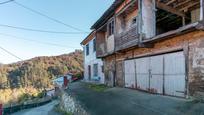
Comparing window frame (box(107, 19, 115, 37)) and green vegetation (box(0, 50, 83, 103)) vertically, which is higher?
window frame (box(107, 19, 115, 37))

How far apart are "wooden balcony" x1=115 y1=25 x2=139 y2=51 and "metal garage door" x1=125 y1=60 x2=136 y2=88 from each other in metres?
1.25

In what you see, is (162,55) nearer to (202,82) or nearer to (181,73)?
(181,73)

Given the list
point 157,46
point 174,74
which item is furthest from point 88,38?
point 174,74

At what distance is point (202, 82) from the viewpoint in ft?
33.6

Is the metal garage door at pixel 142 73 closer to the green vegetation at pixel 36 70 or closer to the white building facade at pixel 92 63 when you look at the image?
the white building facade at pixel 92 63

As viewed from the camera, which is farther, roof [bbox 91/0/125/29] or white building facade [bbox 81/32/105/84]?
white building facade [bbox 81/32/105/84]

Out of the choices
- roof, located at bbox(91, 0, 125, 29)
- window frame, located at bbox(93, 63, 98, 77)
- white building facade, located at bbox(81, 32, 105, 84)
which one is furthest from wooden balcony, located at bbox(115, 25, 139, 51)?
window frame, located at bbox(93, 63, 98, 77)

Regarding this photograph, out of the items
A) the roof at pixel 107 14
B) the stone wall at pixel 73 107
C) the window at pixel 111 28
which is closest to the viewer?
the stone wall at pixel 73 107

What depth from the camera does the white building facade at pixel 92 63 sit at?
86.1ft

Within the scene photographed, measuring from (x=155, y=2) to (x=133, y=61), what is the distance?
4513mm

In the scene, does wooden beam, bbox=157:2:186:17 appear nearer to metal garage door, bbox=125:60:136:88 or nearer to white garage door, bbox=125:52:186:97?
white garage door, bbox=125:52:186:97

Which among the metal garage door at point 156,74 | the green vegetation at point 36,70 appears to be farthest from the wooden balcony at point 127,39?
the green vegetation at point 36,70

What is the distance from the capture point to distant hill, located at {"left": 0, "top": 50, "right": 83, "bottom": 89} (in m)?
89.3

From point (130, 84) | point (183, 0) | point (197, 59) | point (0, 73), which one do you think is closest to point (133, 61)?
point (130, 84)
